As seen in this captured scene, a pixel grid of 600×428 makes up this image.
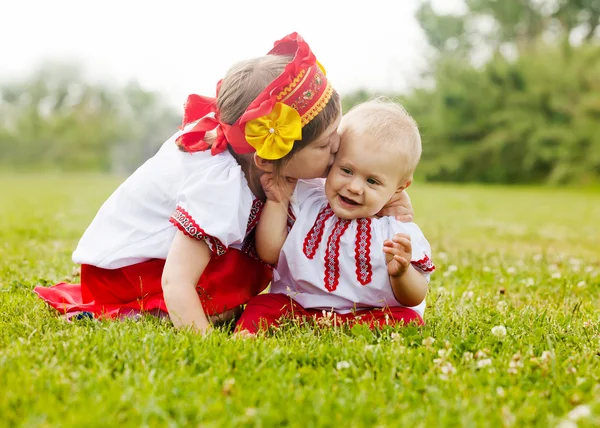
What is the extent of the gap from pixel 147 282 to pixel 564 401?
6.98ft

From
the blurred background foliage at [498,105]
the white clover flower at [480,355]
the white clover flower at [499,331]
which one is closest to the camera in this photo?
the white clover flower at [480,355]

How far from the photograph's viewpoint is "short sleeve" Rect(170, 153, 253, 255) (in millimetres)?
3006

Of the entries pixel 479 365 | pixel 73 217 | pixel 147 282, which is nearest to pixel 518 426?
pixel 479 365

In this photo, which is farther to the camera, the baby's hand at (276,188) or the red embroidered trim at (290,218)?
the red embroidered trim at (290,218)

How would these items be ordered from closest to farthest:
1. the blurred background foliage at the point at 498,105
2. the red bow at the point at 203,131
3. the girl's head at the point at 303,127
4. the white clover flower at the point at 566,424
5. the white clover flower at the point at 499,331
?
the white clover flower at the point at 566,424, the white clover flower at the point at 499,331, the girl's head at the point at 303,127, the red bow at the point at 203,131, the blurred background foliage at the point at 498,105

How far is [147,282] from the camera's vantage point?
3420mm

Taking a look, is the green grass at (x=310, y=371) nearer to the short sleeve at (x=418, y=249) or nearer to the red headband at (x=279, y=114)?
the short sleeve at (x=418, y=249)

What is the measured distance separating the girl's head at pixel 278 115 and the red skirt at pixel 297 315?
720 mm

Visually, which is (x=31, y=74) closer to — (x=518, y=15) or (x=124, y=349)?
(x=518, y=15)

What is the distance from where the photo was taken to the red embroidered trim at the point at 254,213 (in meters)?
3.33

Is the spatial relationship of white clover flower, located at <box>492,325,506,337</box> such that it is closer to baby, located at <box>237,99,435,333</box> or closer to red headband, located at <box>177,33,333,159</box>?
baby, located at <box>237,99,435,333</box>

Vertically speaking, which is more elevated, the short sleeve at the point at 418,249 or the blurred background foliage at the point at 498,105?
the short sleeve at the point at 418,249

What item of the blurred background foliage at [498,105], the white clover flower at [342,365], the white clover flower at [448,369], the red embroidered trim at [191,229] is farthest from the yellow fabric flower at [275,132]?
the blurred background foliage at [498,105]

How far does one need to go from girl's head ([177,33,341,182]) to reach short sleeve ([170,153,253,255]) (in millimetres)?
157
